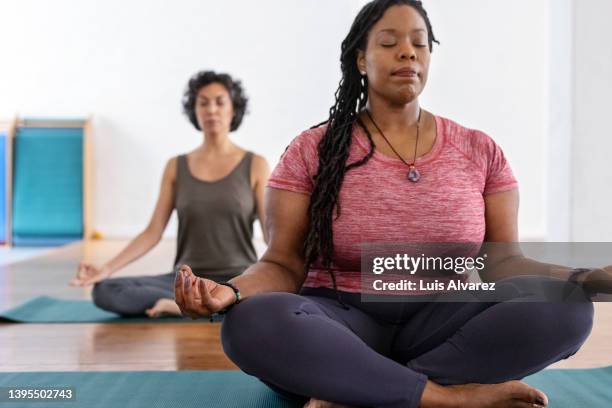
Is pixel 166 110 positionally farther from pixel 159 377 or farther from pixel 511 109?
pixel 159 377

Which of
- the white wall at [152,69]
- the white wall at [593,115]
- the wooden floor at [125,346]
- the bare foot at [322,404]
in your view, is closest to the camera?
the bare foot at [322,404]

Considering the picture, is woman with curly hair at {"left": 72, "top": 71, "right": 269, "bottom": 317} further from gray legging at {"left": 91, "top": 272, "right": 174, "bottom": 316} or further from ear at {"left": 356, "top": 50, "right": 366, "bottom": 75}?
ear at {"left": 356, "top": 50, "right": 366, "bottom": 75}

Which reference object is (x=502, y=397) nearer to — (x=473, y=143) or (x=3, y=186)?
(x=473, y=143)

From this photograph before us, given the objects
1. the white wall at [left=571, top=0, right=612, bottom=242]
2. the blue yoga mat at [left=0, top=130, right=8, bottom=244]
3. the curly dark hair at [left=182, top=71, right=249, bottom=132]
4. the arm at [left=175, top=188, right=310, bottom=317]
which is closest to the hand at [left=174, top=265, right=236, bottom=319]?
the arm at [left=175, top=188, right=310, bottom=317]

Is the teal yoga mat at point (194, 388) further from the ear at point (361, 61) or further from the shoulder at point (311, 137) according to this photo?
the ear at point (361, 61)

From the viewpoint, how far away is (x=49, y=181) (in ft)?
22.2

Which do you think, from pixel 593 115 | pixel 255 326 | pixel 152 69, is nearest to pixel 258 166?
pixel 255 326

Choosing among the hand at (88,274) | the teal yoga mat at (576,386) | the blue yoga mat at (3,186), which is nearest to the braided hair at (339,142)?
the teal yoga mat at (576,386)

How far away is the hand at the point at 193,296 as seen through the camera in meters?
1.42

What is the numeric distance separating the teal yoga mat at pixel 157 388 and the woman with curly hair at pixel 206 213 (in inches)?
35.5

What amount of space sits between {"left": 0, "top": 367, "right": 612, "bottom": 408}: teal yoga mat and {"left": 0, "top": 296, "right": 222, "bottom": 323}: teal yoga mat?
865mm

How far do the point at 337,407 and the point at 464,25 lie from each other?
18.4 ft

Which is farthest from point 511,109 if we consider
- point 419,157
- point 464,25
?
point 419,157

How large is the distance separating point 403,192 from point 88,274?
140 centimetres
